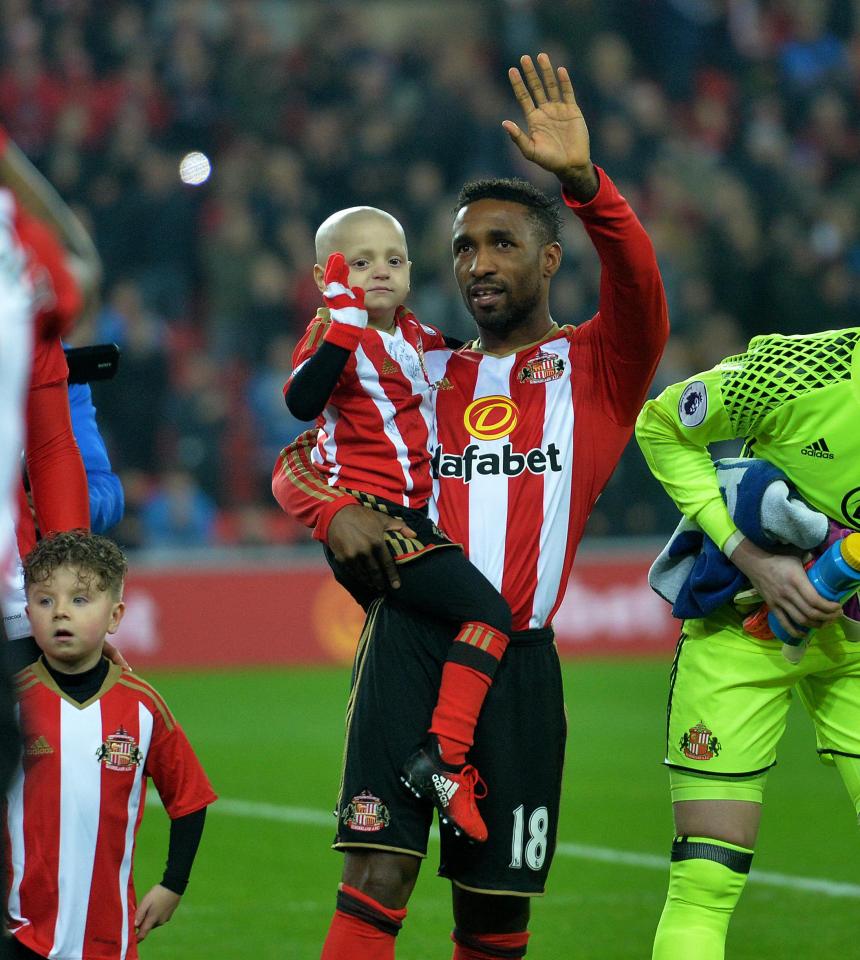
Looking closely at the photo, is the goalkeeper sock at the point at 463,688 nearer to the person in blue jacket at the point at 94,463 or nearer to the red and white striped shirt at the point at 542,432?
the red and white striped shirt at the point at 542,432

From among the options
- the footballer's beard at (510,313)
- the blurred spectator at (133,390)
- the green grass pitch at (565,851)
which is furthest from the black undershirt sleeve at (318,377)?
the blurred spectator at (133,390)

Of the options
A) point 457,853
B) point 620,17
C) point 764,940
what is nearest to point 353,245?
point 457,853

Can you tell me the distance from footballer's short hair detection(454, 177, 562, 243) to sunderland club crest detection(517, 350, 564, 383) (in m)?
0.30

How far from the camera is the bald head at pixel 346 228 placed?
3.94 meters

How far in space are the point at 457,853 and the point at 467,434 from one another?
1.01m

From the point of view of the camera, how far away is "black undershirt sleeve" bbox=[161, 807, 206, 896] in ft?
11.7

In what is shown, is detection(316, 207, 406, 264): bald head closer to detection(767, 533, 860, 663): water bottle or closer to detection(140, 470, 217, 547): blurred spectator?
detection(767, 533, 860, 663): water bottle

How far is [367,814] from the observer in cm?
363

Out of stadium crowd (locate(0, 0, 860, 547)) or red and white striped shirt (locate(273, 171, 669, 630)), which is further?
stadium crowd (locate(0, 0, 860, 547))

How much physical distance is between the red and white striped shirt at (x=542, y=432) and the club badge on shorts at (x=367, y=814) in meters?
0.55

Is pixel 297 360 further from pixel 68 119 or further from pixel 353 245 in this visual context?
pixel 68 119

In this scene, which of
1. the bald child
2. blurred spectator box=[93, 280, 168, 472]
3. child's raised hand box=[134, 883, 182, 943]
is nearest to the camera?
child's raised hand box=[134, 883, 182, 943]

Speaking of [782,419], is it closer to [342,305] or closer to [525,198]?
[525,198]

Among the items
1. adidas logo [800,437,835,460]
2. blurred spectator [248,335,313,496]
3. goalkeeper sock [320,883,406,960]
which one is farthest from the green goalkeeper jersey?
blurred spectator [248,335,313,496]
